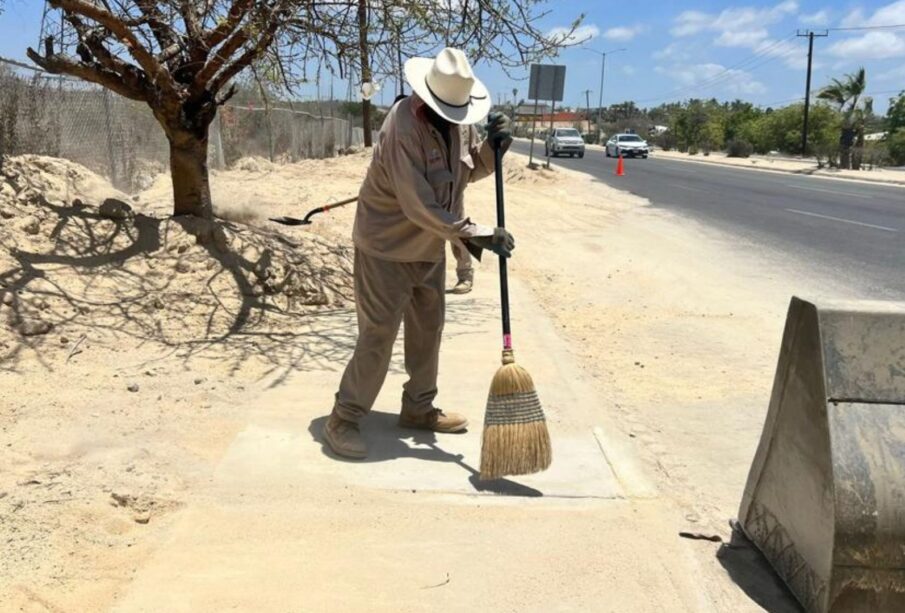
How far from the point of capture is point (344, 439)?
392cm

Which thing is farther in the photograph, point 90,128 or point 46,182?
point 90,128

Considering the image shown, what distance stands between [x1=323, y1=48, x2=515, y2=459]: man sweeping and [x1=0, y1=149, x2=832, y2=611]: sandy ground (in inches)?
13.7

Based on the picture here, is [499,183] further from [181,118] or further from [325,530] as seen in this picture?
[181,118]

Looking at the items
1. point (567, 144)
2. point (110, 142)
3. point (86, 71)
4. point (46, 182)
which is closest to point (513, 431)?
point (86, 71)

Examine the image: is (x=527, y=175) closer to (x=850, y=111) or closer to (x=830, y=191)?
(x=830, y=191)

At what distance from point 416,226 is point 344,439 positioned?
1.08 metres

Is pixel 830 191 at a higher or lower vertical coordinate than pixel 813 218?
higher

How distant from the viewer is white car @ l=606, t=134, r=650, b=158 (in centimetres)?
4853

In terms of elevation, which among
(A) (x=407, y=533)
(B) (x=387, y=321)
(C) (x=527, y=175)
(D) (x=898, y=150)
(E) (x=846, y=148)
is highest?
(D) (x=898, y=150)

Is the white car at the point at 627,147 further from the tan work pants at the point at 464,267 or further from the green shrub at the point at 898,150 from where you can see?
the tan work pants at the point at 464,267

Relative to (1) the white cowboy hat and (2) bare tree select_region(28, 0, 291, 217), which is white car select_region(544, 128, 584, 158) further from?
(1) the white cowboy hat

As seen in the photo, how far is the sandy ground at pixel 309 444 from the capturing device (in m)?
2.89

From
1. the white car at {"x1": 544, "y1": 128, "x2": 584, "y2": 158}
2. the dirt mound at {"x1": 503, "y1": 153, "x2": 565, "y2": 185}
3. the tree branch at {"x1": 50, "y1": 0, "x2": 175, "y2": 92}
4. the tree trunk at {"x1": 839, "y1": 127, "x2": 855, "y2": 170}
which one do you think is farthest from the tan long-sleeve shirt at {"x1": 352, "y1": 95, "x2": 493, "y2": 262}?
the tree trunk at {"x1": 839, "y1": 127, "x2": 855, "y2": 170}

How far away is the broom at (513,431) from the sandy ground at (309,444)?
0.16 m
